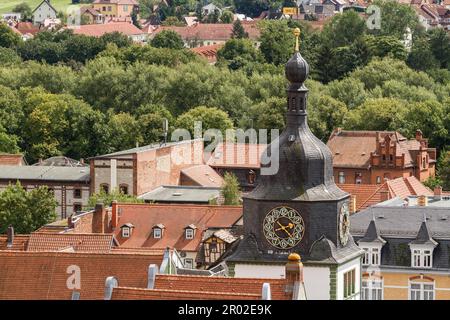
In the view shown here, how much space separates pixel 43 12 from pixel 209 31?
27719 millimetres

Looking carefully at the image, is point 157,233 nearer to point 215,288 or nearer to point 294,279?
point 215,288

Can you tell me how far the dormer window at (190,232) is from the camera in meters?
53.4

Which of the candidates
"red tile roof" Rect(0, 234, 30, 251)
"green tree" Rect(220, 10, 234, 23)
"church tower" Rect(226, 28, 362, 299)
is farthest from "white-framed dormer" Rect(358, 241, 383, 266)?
"green tree" Rect(220, 10, 234, 23)

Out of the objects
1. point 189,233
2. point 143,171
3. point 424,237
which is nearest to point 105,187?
point 143,171

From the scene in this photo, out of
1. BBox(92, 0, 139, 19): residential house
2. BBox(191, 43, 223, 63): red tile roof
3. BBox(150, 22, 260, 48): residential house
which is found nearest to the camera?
BBox(191, 43, 223, 63): red tile roof

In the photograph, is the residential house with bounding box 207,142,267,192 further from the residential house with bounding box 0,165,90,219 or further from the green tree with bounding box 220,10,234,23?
the green tree with bounding box 220,10,234,23

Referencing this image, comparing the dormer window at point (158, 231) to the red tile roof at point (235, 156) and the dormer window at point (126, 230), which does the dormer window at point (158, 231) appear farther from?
the red tile roof at point (235, 156)

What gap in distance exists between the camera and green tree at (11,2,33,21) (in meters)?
185

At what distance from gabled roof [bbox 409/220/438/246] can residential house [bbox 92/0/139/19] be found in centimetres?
14458

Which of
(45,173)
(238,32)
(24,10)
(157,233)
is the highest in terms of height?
(24,10)

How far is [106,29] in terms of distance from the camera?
155500 mm
